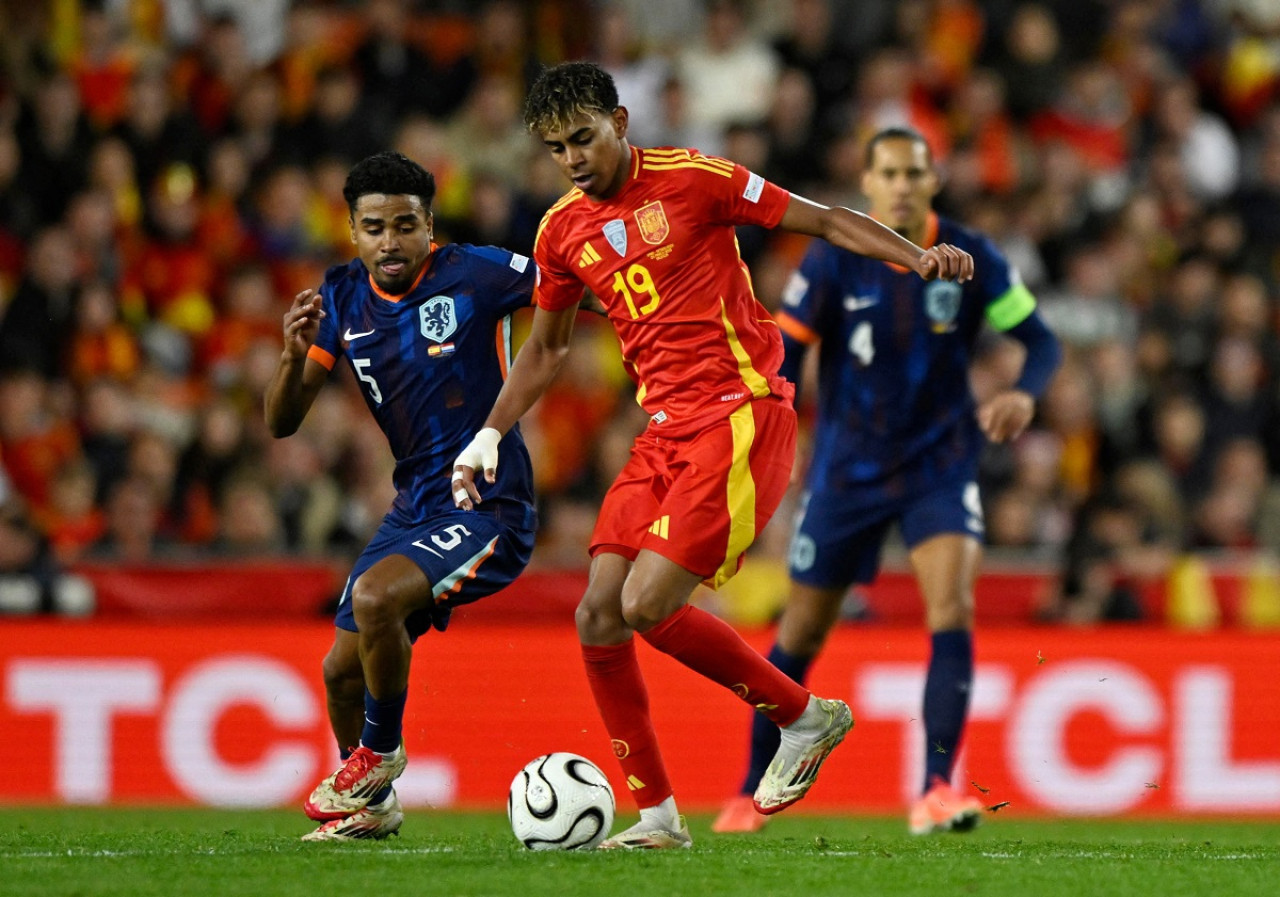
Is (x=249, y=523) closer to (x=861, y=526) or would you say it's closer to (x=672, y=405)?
(x=861, y=526)

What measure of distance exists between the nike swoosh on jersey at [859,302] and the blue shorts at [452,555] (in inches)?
72.1

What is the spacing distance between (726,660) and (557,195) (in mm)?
6526

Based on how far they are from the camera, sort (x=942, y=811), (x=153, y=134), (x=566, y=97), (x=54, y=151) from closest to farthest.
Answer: (x=566, y=97) → (x=942, y=811) → (x=54, y=151) → (x=153, y=134)

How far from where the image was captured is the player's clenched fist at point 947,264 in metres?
5.40

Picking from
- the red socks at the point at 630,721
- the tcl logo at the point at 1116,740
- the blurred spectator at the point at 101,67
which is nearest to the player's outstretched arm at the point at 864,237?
the red socks at the point at 630,721

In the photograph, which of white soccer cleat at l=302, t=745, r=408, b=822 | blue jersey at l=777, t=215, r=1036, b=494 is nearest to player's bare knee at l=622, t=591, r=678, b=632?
white soccer cleat at l=302, t=745, r=408, b=822

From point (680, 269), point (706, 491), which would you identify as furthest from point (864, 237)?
point (706, 491)

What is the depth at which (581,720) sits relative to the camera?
9.39 metres

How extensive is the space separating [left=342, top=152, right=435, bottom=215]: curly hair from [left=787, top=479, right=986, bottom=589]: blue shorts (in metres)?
2.17

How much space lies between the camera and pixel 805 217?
5.79 meters

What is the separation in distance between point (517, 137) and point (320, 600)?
13.1ft

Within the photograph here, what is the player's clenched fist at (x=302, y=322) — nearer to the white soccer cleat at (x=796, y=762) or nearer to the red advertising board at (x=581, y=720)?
the white soccer cleat at (x=796, y=762)

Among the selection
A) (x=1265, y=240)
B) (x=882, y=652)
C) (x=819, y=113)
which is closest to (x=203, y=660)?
(x=882, y=652)

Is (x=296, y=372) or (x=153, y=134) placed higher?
(x=153, y=134)
